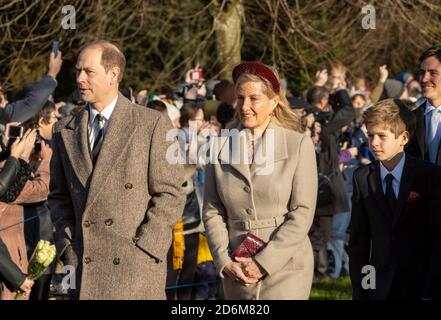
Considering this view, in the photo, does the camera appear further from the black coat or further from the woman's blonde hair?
the black coat

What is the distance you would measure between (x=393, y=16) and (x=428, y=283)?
32.9 feet

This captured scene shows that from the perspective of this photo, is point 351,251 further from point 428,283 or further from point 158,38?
point 158,38

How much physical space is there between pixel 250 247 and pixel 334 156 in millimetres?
5896

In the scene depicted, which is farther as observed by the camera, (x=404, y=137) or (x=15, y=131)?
(x=15, y=131)

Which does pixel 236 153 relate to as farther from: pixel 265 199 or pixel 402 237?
pixel 402 237

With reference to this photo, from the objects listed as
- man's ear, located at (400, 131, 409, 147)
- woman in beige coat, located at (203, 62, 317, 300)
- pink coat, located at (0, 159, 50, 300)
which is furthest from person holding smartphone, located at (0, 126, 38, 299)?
man's ear, located at (400, 131, 409, 147)

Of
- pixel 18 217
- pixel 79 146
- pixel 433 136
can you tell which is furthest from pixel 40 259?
pixel 433 136

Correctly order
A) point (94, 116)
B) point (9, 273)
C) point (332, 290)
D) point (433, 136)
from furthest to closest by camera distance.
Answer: point (332, 290), point (433, 136), point (9, 273), point (94, 116)

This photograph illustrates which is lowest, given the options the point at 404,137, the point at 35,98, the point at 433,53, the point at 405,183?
the point at 405,183

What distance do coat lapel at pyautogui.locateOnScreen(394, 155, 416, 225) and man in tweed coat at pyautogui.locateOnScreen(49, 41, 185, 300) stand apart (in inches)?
49.7

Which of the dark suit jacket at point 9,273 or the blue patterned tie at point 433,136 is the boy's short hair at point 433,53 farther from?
the dark suit jacket at point 9,273

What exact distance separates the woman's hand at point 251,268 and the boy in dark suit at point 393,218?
1.81 ft

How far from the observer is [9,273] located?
→ 702cm
